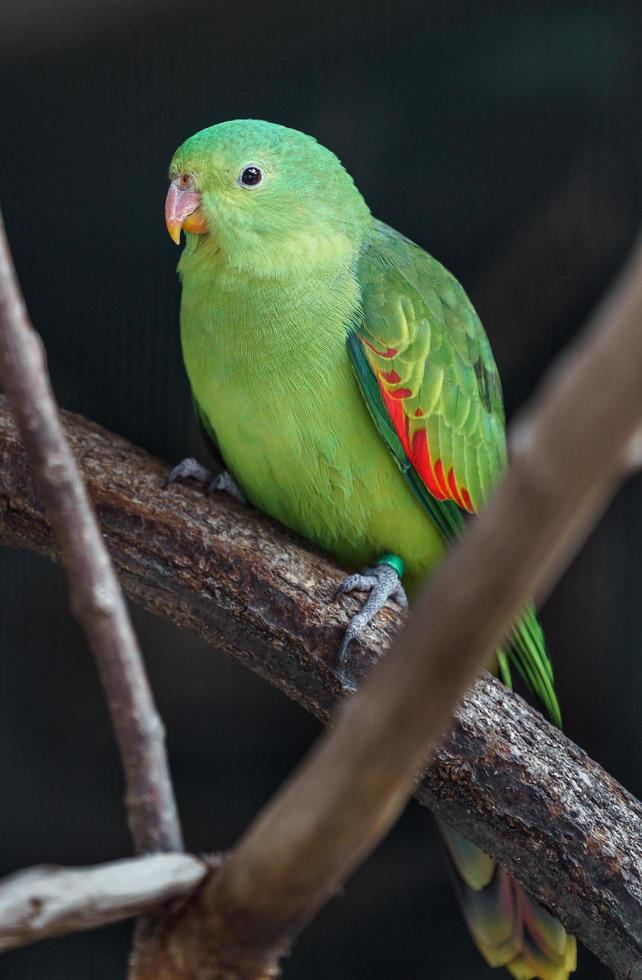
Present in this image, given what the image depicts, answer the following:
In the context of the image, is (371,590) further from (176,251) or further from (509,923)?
(176,251)

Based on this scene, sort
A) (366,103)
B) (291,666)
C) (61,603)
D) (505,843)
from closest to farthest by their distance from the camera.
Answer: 1. (505,843)
2. (291,666)
3. (366,103)
4. (61,603)

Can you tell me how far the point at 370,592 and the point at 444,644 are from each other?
0.86m

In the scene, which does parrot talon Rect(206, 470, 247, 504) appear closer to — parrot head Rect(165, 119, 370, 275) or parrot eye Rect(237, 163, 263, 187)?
parrot head Rect(165, 119, 370, 275)

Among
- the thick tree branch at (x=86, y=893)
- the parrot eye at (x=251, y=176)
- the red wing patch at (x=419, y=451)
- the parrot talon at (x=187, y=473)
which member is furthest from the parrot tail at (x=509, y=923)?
the parrot eye at (x=251, y=176)

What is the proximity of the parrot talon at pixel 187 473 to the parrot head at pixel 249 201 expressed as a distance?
30 centimetres

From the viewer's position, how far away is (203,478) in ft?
5.03

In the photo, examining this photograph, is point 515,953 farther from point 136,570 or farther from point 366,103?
point 366,103

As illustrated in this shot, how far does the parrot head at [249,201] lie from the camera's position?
4.83 feet

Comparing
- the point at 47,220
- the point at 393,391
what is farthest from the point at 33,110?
the point at 393,391

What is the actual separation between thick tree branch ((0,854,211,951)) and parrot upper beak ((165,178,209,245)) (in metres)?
0.98

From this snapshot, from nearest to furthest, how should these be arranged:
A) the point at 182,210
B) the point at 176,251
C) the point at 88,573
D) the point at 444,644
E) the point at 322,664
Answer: the point at 444,644 < the point at 88,573 < the point at 322,664 < the point at 182,210 < the point at 176,251

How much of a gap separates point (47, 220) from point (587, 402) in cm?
190

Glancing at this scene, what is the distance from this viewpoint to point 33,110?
2.19 metres

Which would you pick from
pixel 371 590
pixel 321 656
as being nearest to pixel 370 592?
pixel 371 590
